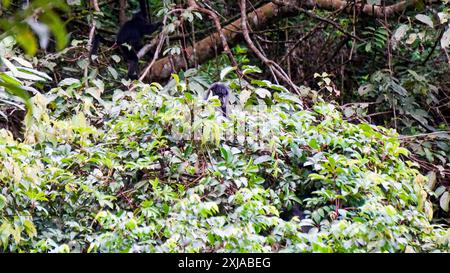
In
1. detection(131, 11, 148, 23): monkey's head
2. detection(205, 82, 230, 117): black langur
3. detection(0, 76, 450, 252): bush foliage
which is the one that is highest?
detection(131, 11, 148, 23): monkey's head

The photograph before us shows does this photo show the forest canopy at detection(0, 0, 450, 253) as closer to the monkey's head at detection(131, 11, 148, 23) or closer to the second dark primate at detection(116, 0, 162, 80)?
the second dark primate at detection(116, 0, 162, 80)

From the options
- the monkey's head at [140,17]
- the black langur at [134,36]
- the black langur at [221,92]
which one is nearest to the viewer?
the black langur at [221,92]

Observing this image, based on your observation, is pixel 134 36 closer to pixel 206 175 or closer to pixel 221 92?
pixel 221 92

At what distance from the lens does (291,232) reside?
2.68 meters

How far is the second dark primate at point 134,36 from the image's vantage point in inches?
237

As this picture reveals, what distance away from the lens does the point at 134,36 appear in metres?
6.24

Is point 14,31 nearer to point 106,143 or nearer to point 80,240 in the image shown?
point 80,240

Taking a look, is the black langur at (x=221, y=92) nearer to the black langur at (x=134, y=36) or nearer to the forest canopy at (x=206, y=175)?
the forest canopy at (x=206, y=175)

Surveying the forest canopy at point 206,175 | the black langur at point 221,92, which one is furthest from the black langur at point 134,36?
the black langur at point 221,92

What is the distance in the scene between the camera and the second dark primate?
19.7 ft

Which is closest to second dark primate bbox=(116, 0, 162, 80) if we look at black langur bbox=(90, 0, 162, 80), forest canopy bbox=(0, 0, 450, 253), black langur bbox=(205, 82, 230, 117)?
black langur bbox=(90, 0, 162, 80)

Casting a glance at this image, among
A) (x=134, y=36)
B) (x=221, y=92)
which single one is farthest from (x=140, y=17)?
(x=221, y=92)
